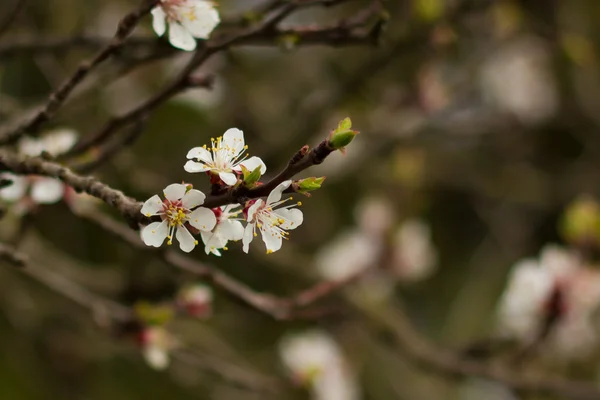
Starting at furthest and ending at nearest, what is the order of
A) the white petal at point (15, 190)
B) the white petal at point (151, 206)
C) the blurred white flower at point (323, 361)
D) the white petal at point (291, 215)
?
the blurred white flower at point (323, 361) → the white petal at point (15, 190) → the white petal at point (291, 215) → the white petal at point (151, 206)

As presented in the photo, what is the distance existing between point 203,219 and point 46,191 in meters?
0.45

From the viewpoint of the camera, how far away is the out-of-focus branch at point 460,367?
1.58 m

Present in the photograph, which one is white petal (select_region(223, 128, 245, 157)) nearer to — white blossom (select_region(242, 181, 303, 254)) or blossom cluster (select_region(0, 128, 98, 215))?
white blossom (select_region(242, 181, 303, 254))

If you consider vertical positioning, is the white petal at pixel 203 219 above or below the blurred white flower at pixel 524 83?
below

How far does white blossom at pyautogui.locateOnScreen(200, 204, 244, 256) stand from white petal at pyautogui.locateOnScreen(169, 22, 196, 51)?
275 mm

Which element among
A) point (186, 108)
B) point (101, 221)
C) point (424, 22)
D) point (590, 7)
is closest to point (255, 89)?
point (186, 108)

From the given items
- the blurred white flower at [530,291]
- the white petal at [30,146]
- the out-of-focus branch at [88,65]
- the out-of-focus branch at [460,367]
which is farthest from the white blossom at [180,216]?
the blurred white flower at [530,291]

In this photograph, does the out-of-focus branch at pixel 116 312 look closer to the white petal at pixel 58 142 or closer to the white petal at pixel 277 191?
the white petal at pixel 58 142

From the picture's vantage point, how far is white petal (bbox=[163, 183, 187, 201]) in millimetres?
690

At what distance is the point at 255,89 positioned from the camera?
2.40 metres

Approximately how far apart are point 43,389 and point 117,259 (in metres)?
0.44

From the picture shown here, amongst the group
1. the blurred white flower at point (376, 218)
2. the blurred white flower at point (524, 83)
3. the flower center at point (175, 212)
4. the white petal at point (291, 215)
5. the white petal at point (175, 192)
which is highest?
the blurred white flower at point (524, 83)

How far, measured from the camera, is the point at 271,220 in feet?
2.45

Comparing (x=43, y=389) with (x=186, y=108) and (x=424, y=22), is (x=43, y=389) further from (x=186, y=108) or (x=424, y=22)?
(x=424, y=22)
